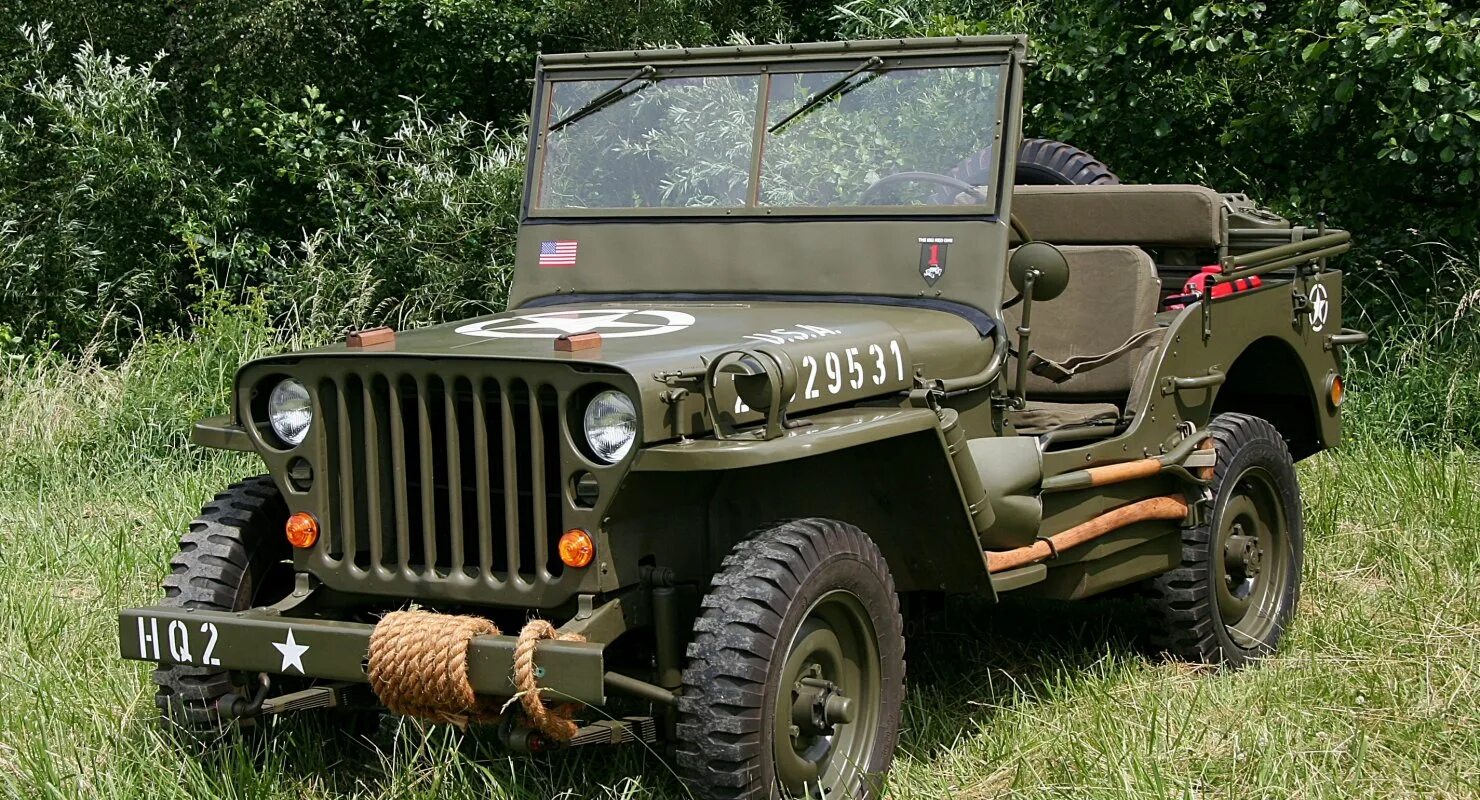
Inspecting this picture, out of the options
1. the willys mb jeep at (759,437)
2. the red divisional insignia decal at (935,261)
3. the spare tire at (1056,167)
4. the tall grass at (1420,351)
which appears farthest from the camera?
the tall grass at (1420,351)

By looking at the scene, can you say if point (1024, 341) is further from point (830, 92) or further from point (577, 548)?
point (577, 548)

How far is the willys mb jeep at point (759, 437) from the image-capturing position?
3711 mm

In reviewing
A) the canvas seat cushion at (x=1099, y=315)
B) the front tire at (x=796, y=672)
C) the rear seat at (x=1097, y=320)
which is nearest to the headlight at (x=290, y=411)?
the front tire at (x=796, y=672)

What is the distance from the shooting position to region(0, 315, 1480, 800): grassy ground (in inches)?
162

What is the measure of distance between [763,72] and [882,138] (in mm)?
401

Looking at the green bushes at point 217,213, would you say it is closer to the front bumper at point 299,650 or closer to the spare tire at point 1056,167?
the spare tire at point 1056,167

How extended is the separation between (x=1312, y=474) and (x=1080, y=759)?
3620 mm

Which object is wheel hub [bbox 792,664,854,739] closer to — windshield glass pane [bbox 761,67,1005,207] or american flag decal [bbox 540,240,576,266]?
windshield glass pane [bbox 761,67,1005,207]

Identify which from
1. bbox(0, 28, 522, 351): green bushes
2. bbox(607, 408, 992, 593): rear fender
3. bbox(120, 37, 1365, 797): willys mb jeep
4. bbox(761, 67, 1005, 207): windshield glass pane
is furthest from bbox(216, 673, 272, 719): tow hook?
bbox(0, 28, 522, 351): green bushes

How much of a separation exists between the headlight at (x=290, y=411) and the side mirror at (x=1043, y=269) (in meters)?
1.79

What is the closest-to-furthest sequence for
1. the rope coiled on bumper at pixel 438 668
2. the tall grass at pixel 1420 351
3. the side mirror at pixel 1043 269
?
the rope coiled on bumper at pixel 438 668
the side mirror at pixel 1043 269
the tall grass at pixel 1420 351

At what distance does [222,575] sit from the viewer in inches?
164

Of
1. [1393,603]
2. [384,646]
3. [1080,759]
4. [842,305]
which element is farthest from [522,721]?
[1393,603]

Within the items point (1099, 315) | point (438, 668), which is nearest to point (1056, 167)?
point (1099, 315)
